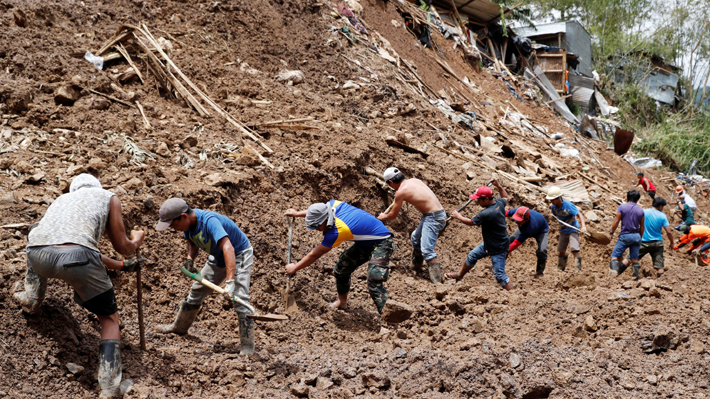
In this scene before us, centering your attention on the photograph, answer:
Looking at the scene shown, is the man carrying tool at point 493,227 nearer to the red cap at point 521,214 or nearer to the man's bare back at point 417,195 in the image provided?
the man's bare back at point 417,195

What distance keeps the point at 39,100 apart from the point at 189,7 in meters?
4.49

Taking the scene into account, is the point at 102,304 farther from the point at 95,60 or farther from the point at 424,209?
the point at 95,60

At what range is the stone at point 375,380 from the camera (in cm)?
401

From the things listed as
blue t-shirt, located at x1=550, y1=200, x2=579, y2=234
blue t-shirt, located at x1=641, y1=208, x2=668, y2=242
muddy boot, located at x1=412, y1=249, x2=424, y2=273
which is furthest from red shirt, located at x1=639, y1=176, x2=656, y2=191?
muddy boot, located at x1=412, y1=249, x2=424, y2=273

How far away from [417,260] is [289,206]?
6.12ft

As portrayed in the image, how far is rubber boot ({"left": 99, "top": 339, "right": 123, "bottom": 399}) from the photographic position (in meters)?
3.51

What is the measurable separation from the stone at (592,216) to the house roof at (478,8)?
9.57 m

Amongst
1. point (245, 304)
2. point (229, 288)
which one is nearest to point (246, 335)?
point (245, 304)

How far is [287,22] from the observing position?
11531 millimetres

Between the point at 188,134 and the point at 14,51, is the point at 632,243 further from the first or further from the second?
the point at 14,51

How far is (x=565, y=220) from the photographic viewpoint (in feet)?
25.8

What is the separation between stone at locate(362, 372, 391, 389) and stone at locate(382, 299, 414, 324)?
3.88ft

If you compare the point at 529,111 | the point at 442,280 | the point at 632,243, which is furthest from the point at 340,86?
the point at 529,111

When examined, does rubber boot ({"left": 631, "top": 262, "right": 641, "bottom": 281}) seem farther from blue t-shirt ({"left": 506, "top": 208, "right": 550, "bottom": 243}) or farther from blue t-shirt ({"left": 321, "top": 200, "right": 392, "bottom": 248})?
blue t-shirt ({"left": 321, "top": 200, "right": 392, "bottom": 248})
